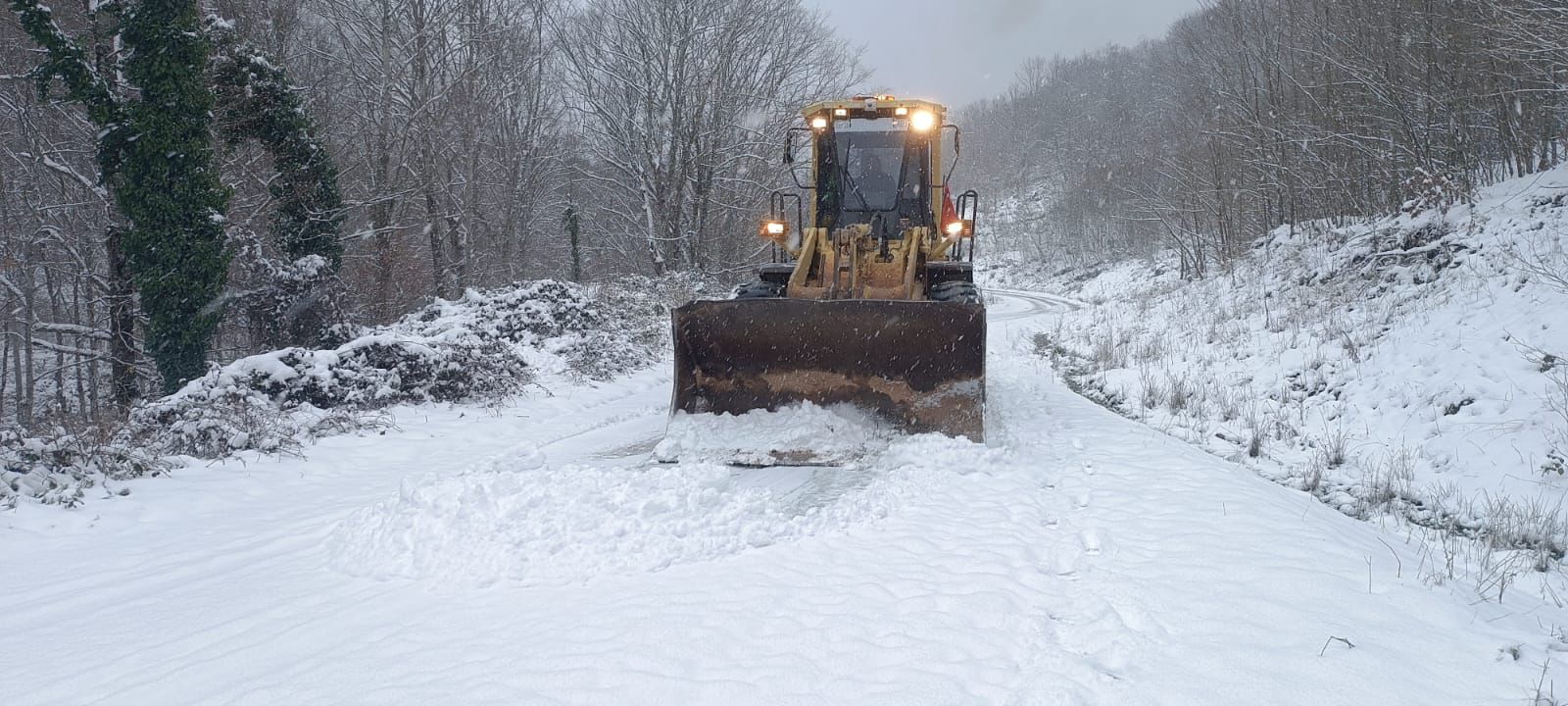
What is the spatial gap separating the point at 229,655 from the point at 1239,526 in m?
4.96

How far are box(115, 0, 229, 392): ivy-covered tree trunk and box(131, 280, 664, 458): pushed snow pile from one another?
9.01 feet

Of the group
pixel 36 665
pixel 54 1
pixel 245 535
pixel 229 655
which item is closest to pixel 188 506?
pixel 245 535

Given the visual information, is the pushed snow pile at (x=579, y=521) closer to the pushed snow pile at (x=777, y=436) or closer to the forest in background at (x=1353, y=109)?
the pushed snow pile at (x=777, y=436)

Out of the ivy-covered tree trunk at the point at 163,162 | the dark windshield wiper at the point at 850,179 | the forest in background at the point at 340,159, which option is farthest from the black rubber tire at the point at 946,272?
the ivy-covered tree trunk at the point at 163,162

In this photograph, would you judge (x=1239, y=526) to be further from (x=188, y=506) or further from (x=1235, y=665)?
(x=188, y=506)

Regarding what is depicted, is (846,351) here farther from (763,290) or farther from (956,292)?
(763,290)

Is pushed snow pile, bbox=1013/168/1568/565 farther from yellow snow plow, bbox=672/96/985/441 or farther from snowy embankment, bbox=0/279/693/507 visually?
snowy embankment, bbox=0/279/693/507

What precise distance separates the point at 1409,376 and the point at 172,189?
47.7 ft

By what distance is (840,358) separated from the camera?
6.51 meters

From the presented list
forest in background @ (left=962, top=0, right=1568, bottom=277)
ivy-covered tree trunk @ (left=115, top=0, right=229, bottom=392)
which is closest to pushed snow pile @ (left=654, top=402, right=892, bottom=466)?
forest in background @ (left=962, top=0, right=1568, bottom=277)

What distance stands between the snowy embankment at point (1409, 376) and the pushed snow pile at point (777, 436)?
3.02m

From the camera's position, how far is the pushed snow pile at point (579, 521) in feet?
13.0

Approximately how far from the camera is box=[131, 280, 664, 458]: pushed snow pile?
6.68 meters

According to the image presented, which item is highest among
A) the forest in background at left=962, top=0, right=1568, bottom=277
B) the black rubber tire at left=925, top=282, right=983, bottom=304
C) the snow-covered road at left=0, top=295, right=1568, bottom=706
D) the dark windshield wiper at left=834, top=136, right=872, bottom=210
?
the forest in background at left=962, top=0, right=1568, bottom=277
